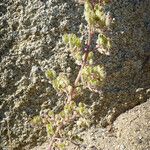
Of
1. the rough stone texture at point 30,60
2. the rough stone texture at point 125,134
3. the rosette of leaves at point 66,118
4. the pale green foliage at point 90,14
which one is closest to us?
the pale green foliage at point 90,14

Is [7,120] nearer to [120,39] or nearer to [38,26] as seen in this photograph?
[38,26]

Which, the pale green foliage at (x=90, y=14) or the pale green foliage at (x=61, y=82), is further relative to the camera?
the pale green foliage at (x=61, y=82)

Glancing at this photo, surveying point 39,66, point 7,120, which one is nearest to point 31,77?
point 39,66

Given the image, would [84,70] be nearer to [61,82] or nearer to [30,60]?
[61,82]

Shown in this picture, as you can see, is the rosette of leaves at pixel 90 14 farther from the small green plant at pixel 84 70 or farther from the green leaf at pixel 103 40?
the green leaf at pixel 103 40

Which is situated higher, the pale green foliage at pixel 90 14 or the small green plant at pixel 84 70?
the pale green foliage at pixel 90 14

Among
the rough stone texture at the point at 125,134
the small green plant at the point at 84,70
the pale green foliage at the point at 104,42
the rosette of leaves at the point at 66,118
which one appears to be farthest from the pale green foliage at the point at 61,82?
the rough stone texture at the point at 125,134

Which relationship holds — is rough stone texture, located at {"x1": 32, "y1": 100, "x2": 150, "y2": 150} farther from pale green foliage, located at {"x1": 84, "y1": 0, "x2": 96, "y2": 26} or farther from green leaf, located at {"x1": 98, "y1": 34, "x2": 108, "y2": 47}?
pale green foliage, located at {"x1": 84, "y1": 0, "x2": 96, "y2": 26}

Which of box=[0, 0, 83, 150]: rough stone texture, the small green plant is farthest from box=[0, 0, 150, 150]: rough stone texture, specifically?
the small green plant
